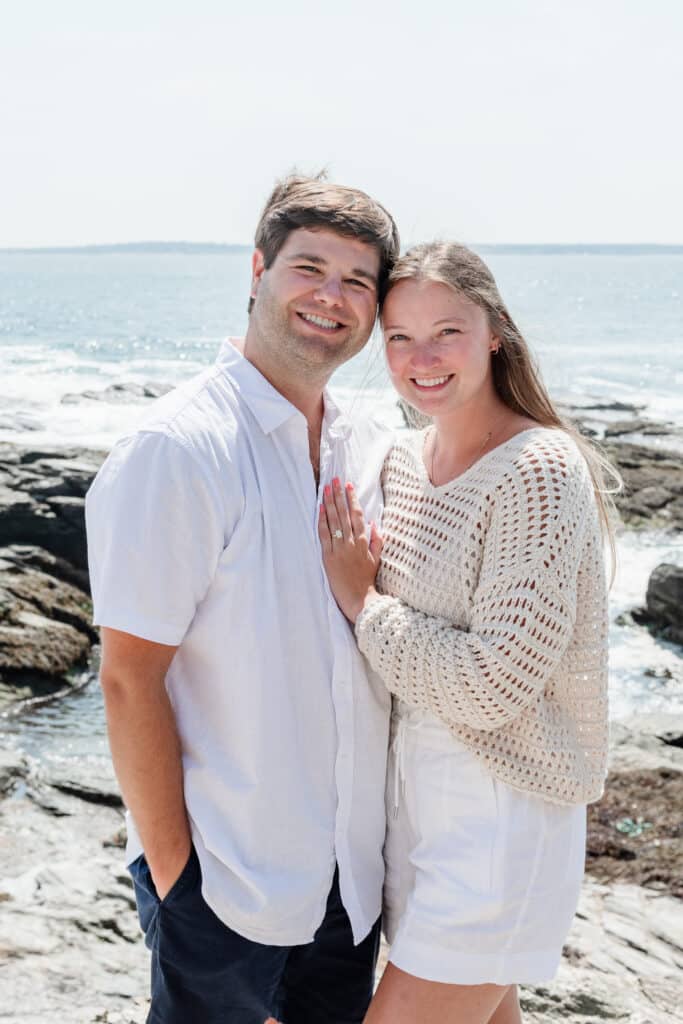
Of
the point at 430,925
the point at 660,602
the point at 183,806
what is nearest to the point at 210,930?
the point at 183,806

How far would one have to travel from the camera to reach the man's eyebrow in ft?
10.3

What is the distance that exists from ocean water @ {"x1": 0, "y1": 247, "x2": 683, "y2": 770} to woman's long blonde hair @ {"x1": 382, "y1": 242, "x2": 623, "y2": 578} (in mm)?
128

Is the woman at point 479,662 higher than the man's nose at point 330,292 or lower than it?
lower

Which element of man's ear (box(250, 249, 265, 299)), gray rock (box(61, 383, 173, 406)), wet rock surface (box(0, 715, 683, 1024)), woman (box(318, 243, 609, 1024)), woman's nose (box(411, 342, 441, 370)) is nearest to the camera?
woman (box(318, 243, 609, 1024))

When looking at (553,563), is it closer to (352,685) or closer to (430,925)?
(352,685)

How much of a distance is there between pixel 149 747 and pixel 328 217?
1.54m

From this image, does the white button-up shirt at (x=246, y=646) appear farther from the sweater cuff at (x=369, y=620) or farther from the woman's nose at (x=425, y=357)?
the woman's nose at (x=425, y=357)

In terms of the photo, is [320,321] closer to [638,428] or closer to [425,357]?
[425,357]

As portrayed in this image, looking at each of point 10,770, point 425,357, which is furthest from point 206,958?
point 10,770

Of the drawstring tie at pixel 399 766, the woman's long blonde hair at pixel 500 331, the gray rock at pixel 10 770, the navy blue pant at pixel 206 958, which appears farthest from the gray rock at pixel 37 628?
the woman's long blonde hair at pixel 500 331

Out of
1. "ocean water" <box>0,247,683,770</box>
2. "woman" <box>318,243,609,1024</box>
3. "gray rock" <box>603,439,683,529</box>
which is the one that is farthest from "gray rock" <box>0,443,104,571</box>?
"woman" <box>318,243,609,1024</box>

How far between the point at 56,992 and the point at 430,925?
1694 millimetres

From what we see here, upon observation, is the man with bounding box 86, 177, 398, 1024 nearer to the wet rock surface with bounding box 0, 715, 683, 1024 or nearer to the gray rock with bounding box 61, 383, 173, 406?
the wet rock surface with bounding box 0, 715, 683, 1024

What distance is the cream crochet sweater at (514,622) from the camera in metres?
2.70
